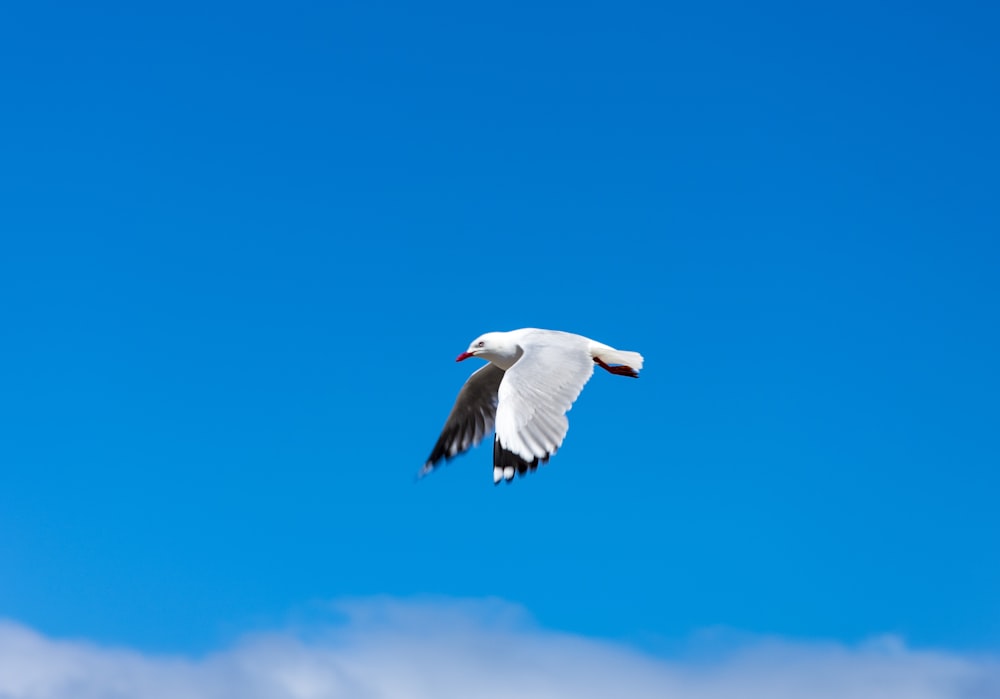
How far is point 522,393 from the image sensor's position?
891cm

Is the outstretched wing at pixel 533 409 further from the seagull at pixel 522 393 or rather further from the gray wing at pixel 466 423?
the gray wing at pixel 466 423

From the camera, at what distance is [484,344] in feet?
34.1

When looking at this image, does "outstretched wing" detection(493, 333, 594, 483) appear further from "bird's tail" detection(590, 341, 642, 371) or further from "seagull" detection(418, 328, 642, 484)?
"bird's tail" detection(590, 341, 642, 371)

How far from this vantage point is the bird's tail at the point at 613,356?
33.8 ft

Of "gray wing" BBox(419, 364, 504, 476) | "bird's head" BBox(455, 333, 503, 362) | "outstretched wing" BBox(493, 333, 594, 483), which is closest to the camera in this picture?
"outstretched wing" BBox(493, 333, 594, 483)

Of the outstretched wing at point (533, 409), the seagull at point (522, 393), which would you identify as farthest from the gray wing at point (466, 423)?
the outstretched wing at point (533, 409)

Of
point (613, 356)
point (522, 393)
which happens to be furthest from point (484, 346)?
point (522, 393)

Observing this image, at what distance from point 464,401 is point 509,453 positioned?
2814mm

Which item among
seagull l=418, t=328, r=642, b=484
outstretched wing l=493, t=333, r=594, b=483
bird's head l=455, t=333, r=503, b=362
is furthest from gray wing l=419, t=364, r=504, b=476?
outstretched wing l=493, t=333, r=594, b=483

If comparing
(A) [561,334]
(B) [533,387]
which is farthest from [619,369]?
(B) [533,387]

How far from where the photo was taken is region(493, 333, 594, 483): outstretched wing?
8.64 meters

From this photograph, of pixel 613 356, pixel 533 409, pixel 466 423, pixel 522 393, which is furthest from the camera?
pixel 466 423

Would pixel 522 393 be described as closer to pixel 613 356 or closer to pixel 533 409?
pixel 533 409

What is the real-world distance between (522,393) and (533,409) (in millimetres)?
184
